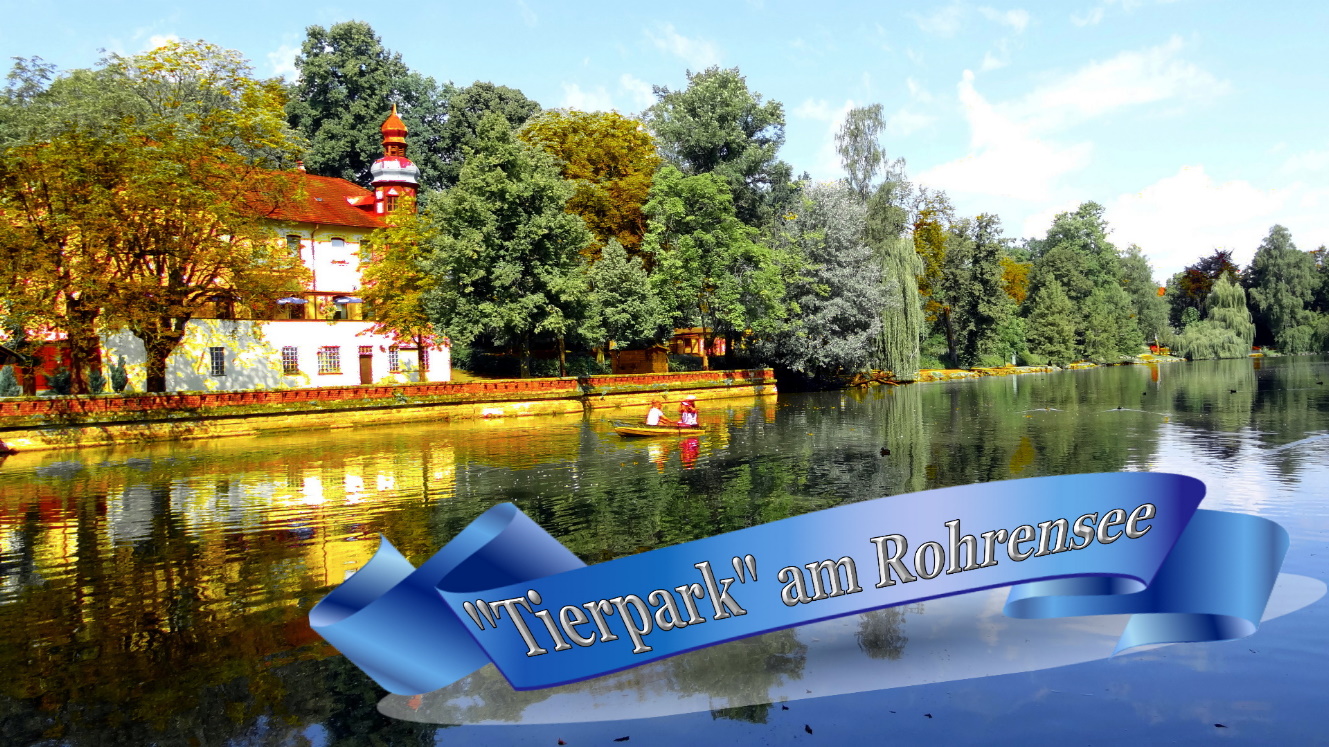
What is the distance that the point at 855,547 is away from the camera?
294 inches

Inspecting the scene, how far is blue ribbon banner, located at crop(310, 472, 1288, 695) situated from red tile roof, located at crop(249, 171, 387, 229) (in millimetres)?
46594

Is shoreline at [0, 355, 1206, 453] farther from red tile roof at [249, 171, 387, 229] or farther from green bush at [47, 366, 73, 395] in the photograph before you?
red tile roof at [249, 171, 387, 229]

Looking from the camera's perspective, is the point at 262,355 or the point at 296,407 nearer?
the point at 296,407

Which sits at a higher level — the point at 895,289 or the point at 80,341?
the point at 895,289

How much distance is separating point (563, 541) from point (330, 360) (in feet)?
139

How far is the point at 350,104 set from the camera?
7750 centimetres

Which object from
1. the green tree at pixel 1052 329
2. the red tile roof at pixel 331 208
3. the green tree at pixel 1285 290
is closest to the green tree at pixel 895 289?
the green tree at pixel 1052 329

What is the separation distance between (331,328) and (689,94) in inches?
1143

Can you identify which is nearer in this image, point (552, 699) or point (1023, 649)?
point (552, 699)

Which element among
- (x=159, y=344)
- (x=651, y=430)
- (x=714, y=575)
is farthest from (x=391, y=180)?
(x=714, y=575)

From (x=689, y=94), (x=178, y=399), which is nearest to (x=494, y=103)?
(x=689, y=94)

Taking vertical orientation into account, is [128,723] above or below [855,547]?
below

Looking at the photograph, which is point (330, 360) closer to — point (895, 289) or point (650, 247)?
point (650, 247)

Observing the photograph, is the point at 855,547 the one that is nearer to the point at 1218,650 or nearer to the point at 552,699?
the point at 552,699
